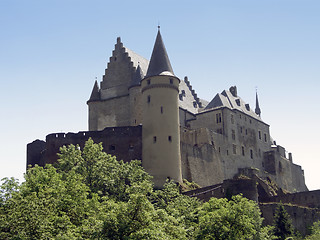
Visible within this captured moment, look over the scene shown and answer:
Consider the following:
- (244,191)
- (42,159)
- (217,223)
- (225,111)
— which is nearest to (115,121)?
(42,159)

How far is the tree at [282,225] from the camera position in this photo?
58.1 metres

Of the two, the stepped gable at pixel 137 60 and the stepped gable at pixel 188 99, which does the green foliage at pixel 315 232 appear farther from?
the stepped gable at pixel 137 60

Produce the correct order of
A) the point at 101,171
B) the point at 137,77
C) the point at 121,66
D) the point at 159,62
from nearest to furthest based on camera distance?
the point at 101,171 → the point at 159,62 → the point at 137,77 → the point at 121,66

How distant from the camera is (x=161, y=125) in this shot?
63719 mm

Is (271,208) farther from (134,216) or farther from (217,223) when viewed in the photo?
(134,216)

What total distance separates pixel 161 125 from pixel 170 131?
1221 mm

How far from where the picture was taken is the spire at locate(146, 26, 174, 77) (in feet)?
216

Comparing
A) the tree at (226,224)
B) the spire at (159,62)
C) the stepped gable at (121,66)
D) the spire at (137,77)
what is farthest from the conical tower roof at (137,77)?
the tree at (226,224)

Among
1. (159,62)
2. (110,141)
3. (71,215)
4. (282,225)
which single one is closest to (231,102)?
(159,62)

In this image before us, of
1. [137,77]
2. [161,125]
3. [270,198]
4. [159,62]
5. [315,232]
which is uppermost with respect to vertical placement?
[137,77]

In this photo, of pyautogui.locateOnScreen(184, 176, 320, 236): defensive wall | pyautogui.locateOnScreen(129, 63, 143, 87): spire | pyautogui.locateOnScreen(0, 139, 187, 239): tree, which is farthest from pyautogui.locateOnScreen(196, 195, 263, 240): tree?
pyautogui.locateOnScreen(129, 63, 143, 87): spire

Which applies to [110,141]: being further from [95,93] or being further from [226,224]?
[226,224]

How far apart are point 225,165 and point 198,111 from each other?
34.7 ft

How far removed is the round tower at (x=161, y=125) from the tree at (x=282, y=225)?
37.2 ft
